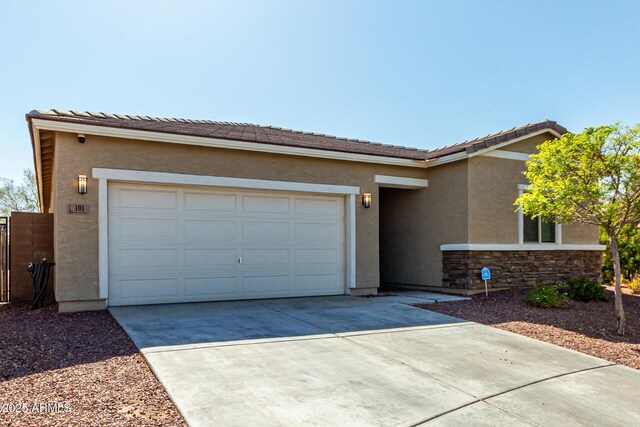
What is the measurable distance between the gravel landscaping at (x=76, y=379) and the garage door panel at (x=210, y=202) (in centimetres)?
300

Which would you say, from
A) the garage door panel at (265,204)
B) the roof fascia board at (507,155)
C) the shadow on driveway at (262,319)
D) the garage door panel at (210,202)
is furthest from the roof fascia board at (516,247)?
the garage door panel at (210,202)

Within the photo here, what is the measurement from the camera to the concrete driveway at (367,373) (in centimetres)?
379

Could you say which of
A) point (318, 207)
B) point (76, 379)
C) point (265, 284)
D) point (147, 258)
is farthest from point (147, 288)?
point (76, 379)

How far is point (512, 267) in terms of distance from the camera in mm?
11047

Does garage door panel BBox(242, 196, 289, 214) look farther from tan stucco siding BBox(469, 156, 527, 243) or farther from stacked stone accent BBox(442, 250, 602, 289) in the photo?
tan stucco siding BBox(469, 156, 527, 243)

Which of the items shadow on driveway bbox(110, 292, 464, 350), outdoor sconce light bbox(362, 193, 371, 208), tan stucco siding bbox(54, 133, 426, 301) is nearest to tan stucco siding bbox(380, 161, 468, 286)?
tan stucco siding bbox(54, 133, 426, 301)

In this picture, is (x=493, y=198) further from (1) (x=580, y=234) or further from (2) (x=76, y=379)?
(2) (x=76, y=379)

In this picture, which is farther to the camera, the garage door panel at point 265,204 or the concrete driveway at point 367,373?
the garage door panel at point 265,204

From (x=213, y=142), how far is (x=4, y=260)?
529 centimetres

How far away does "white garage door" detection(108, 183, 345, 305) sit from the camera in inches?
331

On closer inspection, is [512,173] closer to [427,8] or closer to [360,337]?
[427,8]

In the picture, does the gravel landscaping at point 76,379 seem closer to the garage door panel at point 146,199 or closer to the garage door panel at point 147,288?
the garage door panel at point 147,288

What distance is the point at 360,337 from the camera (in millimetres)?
6367

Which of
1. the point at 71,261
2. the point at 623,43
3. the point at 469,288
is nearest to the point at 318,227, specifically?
the point at 469,288
